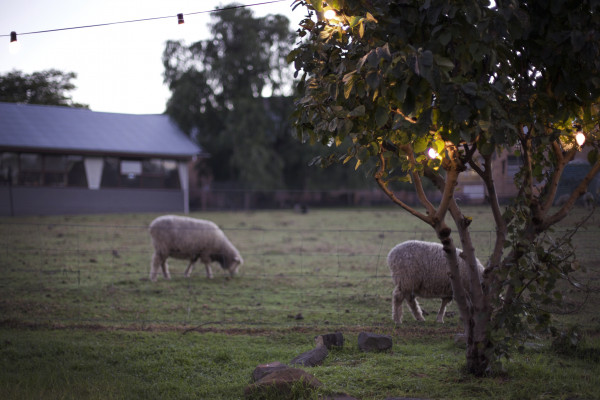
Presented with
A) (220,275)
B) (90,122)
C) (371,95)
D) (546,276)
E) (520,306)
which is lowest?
(220,275)

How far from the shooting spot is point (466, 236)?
4.93 meters

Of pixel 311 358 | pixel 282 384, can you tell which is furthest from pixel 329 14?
pixel 311 358

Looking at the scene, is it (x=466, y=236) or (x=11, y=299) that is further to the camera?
(x=11, y=299)

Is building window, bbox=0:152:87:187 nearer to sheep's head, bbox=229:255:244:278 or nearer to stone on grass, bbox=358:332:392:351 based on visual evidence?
sheep's head, bbox=229:255:244:278

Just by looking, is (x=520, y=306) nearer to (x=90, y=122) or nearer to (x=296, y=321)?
(x=296, y=321)

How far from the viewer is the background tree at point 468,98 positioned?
3674 mm

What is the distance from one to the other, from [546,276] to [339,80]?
244 cm

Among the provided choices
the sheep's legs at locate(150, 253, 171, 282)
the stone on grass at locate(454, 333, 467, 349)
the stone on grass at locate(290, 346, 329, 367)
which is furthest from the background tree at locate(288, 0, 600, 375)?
the sheep's legs at locate(150, 253, 171, 282)

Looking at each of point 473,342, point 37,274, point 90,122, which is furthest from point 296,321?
point 90,122

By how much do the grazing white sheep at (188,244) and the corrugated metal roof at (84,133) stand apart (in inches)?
629

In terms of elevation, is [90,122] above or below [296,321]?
above

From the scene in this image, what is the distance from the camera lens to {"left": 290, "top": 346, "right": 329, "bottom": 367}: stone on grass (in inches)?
219

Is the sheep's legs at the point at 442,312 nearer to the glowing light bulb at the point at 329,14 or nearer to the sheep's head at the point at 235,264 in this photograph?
the glowing light bulb at the point at 329,14

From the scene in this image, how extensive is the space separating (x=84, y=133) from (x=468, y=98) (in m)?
27.0
